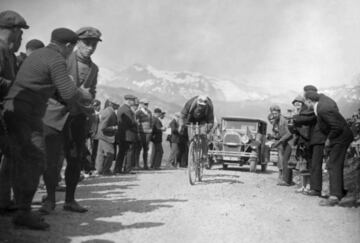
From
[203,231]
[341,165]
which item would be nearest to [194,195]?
[341,165]

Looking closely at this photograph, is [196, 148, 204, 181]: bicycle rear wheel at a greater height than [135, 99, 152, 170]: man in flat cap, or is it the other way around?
[135, 99, 152, 170]: man in flat cap

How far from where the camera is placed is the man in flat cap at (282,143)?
10969 mm

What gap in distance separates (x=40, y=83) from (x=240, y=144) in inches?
505

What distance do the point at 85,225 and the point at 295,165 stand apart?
239 inches

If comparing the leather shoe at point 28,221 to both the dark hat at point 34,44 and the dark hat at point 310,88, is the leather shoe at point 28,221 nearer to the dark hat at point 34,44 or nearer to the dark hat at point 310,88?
the dark hat at point 34,44

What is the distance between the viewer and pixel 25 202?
15.5 ft

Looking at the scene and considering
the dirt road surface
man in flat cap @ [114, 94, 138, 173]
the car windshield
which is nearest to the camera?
the dirt road surface

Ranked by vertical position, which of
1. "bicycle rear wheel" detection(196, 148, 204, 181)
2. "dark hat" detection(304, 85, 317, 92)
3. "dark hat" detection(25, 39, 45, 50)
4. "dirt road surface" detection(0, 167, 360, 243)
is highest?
"dark hat" detection(25, 39, 45, 50)

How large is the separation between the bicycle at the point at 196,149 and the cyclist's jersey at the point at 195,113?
173 mm

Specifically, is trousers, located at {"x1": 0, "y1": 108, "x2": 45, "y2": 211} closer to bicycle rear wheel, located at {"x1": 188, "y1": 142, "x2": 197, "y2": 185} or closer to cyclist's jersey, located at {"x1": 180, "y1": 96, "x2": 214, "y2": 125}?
bicycle rear wheel, located at {"x1": 188, "y1": 142, "x2": 197, "y2": 185}

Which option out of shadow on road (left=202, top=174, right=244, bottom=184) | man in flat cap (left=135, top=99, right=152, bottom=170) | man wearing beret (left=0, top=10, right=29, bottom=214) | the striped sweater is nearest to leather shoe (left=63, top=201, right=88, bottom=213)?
man wearing beret (left=0, top=10, right=29, bottom=214)

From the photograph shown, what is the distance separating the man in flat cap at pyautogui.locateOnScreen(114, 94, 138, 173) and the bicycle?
287 cm

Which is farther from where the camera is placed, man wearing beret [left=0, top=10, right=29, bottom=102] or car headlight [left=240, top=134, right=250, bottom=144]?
car headlight [left=240, top=134, right=250, bottom=144]

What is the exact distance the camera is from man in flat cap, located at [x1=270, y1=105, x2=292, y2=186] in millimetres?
10969
